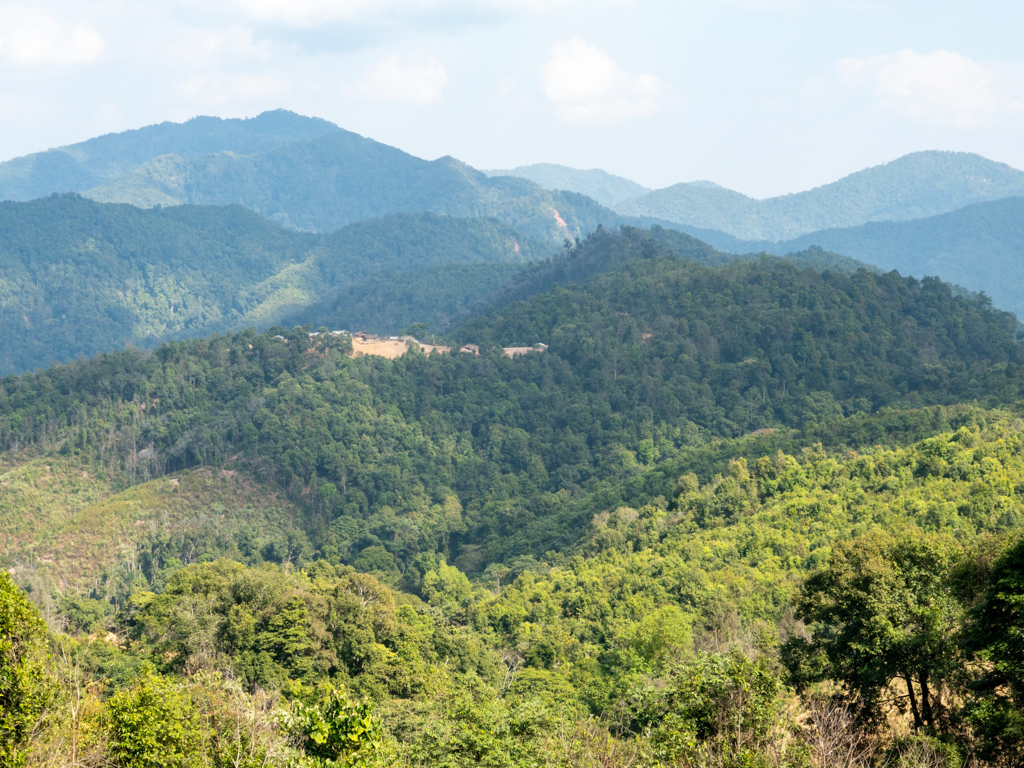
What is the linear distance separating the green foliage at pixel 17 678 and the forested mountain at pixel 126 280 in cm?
14570

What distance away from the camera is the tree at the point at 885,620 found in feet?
59.3

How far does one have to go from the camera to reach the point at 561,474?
72625mm

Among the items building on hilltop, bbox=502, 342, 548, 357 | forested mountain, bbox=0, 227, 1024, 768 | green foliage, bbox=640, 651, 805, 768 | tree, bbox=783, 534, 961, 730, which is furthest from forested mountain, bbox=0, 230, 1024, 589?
green foliage, bbox=640, 651, 805, 768

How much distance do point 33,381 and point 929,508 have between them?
7000cm

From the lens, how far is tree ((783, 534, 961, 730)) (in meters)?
18.1

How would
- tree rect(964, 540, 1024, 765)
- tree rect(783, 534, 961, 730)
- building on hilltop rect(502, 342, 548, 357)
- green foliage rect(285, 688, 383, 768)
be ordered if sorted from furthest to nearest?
1. building on hilltop rect(502, 342, 548, 357)
2. tree rect(783, 534, 961, 730)
3. tree rect(964, 540, 1024, 765)
4. green foliage rect(285, 688, 383, 768)

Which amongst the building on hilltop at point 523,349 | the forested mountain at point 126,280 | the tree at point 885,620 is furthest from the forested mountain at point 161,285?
the tree at point 885,620

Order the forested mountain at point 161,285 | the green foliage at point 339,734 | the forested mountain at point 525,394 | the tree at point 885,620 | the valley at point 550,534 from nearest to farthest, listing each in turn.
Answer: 1. the green foliage at point 339,734
2. the valley at point 550,534
3. the tree at point 885,620
4. the forested mountain at point 525,394
5. the forested mountain at point 161,285

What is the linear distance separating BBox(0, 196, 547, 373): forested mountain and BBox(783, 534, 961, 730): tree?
459 feet

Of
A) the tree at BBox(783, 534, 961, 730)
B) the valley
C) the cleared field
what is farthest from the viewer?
the cleared field

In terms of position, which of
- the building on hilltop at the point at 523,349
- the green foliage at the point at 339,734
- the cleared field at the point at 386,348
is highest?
the cleared field at the point at 386,348

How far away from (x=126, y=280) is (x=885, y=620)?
182 meters

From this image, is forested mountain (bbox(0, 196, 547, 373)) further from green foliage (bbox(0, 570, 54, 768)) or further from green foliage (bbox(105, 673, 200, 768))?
green foliage (bbox(0, 570, 54, 768))

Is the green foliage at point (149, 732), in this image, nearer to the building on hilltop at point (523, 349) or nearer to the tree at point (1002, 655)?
the tree at point (1002, 655)
